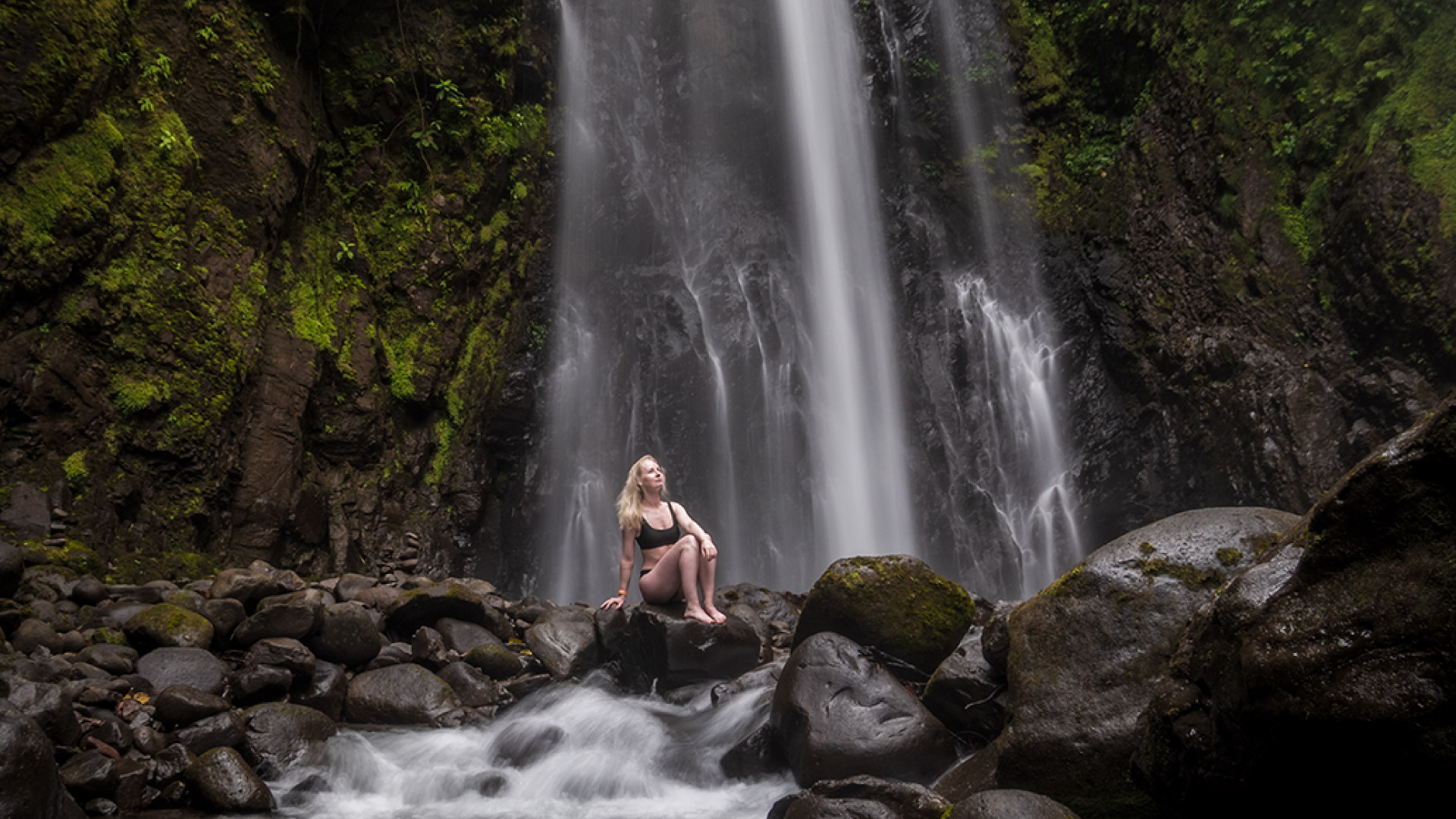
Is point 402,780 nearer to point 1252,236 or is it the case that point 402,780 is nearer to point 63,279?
point 63,279

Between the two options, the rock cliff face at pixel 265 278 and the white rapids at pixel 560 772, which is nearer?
the white rapids at pixel 560 772

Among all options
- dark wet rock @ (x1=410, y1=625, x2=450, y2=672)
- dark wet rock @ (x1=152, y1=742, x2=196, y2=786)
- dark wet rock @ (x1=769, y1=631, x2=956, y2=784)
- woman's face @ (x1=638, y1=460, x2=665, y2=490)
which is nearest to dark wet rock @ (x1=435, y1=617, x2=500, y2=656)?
dark wet rock @ (x1=410, y1=625, x2=450, y2=672)

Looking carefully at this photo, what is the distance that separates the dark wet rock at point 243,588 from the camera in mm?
6465

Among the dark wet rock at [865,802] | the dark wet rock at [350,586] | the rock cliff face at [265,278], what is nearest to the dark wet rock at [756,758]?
the dark wet rock at [865,802]

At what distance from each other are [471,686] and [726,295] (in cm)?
1080

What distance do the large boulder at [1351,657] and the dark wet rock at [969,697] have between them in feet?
6.13

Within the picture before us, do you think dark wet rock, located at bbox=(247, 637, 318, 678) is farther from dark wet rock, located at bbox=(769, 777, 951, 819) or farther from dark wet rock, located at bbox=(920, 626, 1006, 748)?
dark wet rock, located at bbox=(920, 626, 1006, 748)

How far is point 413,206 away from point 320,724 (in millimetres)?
9107

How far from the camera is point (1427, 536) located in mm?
2127

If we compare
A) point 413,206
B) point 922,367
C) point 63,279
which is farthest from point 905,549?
point 63,279

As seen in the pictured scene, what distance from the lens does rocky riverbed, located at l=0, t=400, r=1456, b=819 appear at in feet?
7.23

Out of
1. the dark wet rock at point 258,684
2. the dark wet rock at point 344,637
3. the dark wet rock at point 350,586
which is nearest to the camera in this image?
the dark wet rock at point 258,684

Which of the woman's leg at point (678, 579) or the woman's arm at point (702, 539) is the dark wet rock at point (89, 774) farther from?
the woman's arm at point (702, 539)

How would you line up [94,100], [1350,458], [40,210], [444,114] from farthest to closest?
[444,114] → [1350,458] → [94,100] → [40,210]
